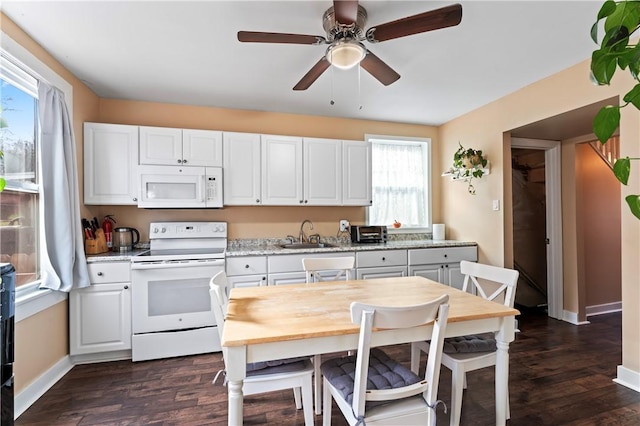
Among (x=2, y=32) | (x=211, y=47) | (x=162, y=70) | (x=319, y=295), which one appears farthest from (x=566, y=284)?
(x=2, y=32)

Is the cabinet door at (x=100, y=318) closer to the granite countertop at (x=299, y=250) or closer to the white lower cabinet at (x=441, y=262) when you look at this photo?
the granite countertop at (x=299, y=250)

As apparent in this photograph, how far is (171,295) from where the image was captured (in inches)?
105

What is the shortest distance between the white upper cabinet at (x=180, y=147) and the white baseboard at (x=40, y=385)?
1825mm

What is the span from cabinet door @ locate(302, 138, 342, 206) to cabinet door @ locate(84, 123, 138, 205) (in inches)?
67.7

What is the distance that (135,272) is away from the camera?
2.60m

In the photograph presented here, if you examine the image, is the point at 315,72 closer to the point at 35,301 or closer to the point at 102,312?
the point at 35,301

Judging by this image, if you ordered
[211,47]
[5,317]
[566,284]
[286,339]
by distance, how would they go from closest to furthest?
[286,339]
[5,317]
[211,47]
[566,284]

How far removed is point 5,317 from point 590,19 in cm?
367

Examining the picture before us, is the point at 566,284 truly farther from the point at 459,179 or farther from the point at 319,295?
the point at 319,295

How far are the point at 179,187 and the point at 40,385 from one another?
1.81m

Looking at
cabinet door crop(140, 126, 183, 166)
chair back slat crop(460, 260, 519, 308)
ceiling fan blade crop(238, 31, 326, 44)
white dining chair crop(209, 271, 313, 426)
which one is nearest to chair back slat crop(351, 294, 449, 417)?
white dining chair crop(209, 271, 313, 426)

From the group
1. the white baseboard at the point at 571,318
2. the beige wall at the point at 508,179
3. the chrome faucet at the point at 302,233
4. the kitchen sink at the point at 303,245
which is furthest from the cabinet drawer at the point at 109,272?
the white baseboard at the point at 571,318

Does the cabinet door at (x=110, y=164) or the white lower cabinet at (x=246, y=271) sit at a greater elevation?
the cabinet door at (x=110, y=164)

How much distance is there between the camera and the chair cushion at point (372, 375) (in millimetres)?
1380
